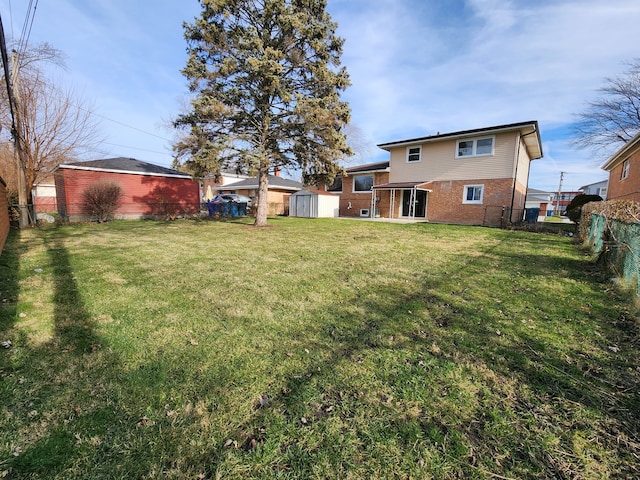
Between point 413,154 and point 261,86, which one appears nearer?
point 261,86

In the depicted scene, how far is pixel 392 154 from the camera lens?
68.4 ft

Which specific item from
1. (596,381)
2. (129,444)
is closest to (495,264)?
(596,381)

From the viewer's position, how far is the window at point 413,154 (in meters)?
19.6

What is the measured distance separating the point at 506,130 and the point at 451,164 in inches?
132

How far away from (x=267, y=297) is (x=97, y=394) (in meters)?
2.35

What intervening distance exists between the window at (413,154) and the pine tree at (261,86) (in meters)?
8.48

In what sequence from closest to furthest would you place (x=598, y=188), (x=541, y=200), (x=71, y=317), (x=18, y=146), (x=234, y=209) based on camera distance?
(x=71, y=317)
(x=18, y=146)
(x=234, y=209)
(x=598, y=188)
(x=541, y=200)

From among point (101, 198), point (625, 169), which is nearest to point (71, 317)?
point (101, 198)

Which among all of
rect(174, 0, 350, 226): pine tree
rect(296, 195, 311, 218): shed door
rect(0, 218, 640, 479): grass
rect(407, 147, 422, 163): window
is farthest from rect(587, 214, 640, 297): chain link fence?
rect(296, 195, 311, 218): shed door

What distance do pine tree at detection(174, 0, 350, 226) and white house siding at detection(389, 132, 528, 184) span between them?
838cm

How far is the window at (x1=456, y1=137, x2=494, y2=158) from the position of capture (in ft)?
54.6

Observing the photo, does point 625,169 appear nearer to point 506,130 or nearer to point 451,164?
point 506,130

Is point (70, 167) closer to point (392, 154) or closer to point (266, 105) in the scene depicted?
point (266, 105)

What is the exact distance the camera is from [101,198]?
1509cm
